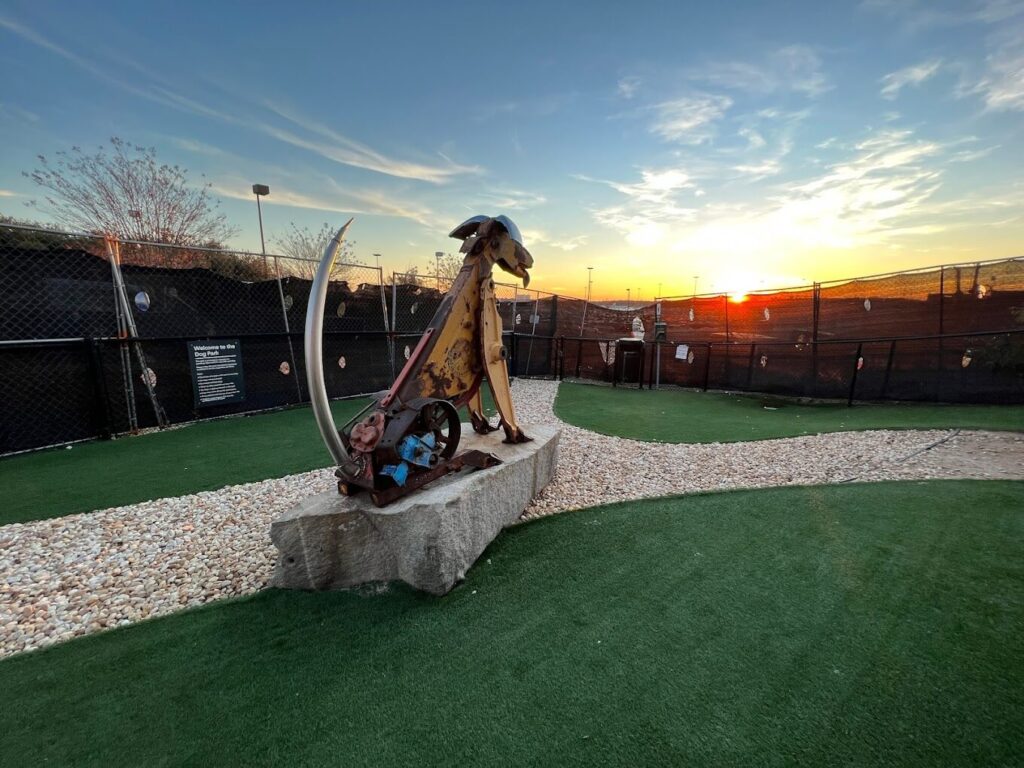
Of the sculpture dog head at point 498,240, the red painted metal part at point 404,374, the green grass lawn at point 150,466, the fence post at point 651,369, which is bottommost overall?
the green grass lawn at point 150,466

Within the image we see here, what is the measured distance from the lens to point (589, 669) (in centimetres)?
178

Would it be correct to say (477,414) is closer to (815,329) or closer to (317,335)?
(317,335)

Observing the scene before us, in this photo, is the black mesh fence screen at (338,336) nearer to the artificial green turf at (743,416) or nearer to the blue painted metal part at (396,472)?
the artificial green turf at (743,416)

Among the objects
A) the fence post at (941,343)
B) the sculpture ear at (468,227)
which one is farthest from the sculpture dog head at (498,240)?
the fence post at (941,343)

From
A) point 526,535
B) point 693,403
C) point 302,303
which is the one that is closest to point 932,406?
point 693,403

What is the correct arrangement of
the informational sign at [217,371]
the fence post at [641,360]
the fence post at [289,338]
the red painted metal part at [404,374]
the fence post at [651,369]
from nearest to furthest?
the red painted metal part at [404,374] < the informational sign at [217,371] < the fence post at [289,338] < the fence post at [641,360] < the fence post at [651,369]

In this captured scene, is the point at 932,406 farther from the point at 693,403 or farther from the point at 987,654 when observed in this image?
the point at 987,654

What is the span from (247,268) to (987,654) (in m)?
13.6

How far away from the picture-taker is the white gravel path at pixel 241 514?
8.07 ft

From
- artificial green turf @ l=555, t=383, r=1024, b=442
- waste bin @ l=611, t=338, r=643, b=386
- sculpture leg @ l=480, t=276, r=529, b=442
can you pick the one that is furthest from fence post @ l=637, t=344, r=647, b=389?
sculpture leg @ l=480, t=276, r=529, b=442

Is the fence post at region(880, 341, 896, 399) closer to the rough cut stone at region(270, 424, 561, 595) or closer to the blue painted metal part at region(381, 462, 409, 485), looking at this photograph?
the rough cut stone at region(270, 424, 561, 595)

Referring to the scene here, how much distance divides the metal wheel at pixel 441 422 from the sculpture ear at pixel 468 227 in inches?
58.6

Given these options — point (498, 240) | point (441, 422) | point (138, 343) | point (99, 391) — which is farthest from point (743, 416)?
point (99, 391)

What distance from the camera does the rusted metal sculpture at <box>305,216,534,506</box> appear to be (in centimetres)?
204
